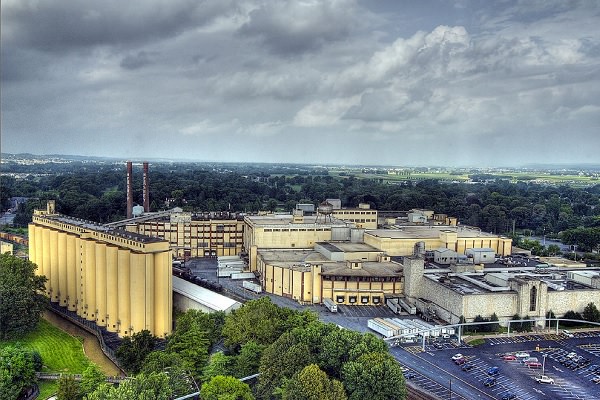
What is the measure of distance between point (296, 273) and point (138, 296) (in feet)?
61.3

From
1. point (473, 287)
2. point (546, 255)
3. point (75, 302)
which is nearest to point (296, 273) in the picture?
point (473, 287)

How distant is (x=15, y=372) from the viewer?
4194 centimetres

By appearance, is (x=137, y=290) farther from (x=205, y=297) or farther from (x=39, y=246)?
(x=39, y=246)

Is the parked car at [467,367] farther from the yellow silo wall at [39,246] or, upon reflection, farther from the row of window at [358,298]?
the yellow silo wall at [39,246]

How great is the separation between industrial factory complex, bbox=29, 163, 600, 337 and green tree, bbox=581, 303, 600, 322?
0.92 m

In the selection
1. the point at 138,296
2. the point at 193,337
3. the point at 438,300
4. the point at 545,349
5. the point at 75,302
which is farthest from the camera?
the point at 75,302

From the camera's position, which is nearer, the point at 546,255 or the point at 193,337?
the point at 193,337

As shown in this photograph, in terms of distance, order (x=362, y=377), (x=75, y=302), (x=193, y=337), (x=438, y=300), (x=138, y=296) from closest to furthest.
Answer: (x=362, y=377), (x=193, y=337), (x=138, y=296), (x=438, y=300), (x=75, y=302)

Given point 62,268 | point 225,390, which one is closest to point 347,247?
point 62,268

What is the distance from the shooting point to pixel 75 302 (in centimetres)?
6169

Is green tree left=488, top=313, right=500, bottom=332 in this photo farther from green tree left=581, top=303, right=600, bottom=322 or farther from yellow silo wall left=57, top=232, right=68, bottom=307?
yellow silo wall left=57, top=232, right=68, bottom=307

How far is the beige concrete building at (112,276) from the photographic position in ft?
169

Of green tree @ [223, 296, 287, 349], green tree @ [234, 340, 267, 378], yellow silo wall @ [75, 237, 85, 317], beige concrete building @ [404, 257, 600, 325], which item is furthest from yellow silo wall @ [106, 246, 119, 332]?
beige concrete building @ [404, 257, 600, 325]

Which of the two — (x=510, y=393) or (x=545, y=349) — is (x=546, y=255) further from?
(x=510, y=393)
